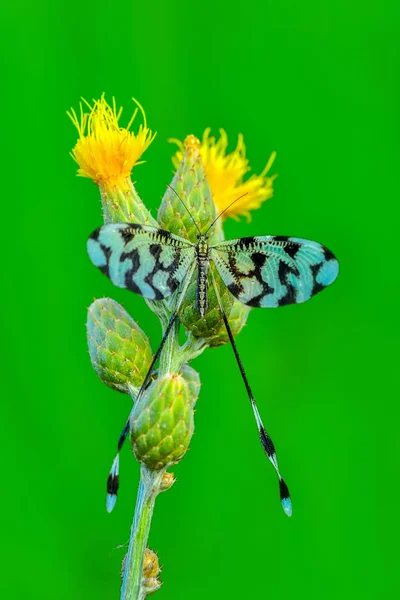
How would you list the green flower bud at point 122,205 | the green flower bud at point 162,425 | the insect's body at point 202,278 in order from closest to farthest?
the green flower bud at point 162,425 < the insect's body at point 202,278 < the green flower bud at point 122,205

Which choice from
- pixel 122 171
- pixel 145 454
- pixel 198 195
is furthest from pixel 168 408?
pixel 122 171

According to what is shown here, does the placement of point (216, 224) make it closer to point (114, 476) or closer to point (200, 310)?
point (200, 310)

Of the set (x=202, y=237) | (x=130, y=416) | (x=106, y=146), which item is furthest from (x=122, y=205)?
(x=130, y=416)

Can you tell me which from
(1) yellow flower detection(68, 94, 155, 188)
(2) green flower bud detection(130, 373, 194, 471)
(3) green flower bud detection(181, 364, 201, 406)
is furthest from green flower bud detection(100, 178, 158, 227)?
(2) green flower bud detection(130, 373, 194, 471)

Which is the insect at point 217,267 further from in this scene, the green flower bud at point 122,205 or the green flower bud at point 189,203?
the green flower bud at point 122,205

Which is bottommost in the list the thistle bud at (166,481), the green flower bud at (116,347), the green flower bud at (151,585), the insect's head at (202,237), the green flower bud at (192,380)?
the green flower bud at (151,585)

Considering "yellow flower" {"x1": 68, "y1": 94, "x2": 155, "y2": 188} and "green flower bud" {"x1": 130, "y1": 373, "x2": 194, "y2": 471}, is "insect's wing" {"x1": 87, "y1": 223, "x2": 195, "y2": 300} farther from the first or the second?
"yellow flower" {"x1": 68, "y1": 94, "x2": 155, "y2": 188}

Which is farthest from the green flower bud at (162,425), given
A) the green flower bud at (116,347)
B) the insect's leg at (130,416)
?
the green flower bud at (116,347)
